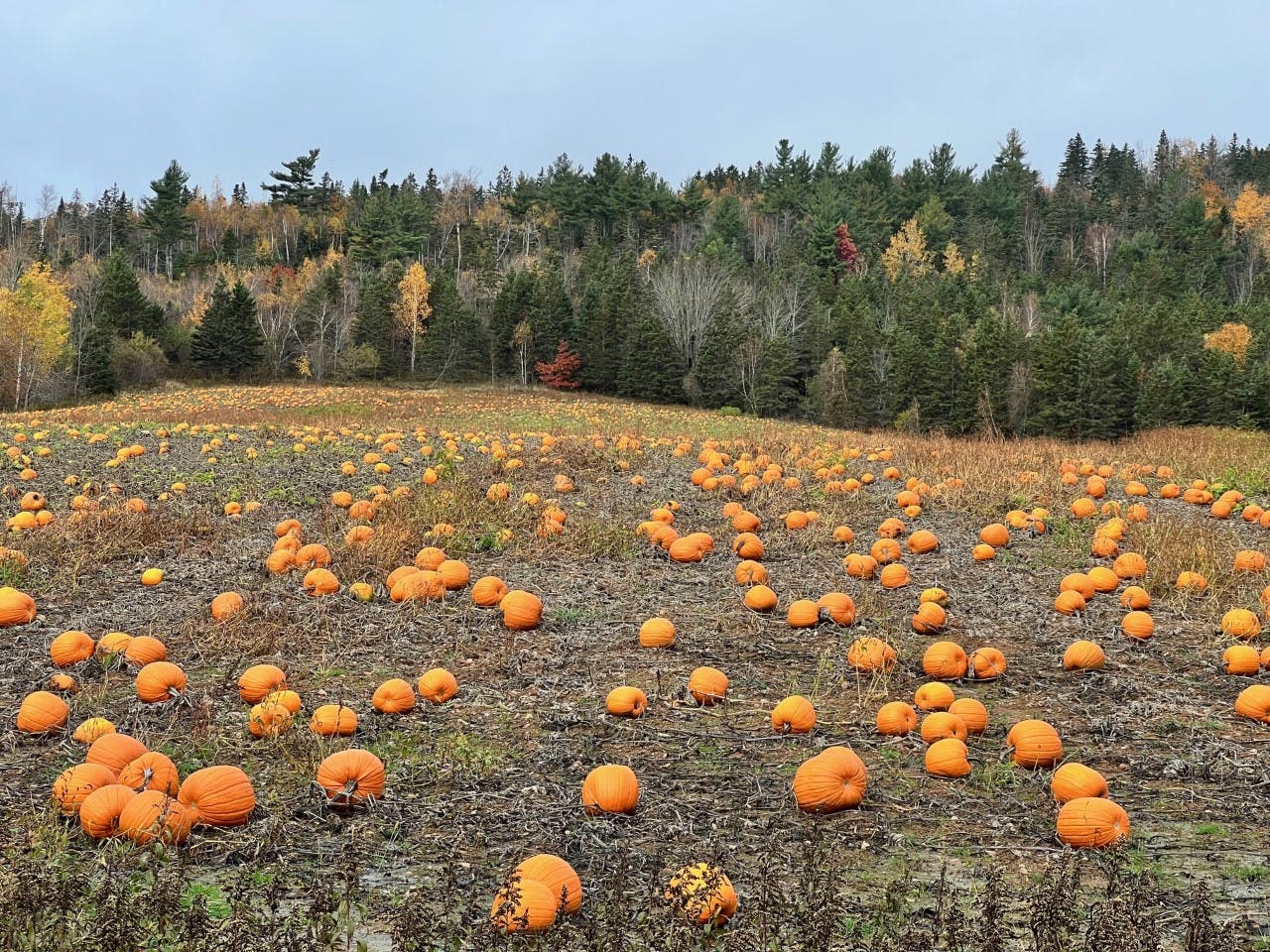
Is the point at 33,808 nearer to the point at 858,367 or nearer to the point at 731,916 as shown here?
the point at 731,916

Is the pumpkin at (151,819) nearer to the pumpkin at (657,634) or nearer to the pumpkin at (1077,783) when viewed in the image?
the pumpkin at (657,634)

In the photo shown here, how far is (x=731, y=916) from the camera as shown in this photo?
281cm

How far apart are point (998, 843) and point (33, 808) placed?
11.9ft

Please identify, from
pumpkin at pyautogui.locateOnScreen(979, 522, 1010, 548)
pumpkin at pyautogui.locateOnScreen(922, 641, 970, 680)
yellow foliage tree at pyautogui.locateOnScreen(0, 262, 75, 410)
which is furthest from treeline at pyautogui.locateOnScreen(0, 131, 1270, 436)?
pumpkin at pyautogui.locateOnScreen(922, 641, 970, 680)

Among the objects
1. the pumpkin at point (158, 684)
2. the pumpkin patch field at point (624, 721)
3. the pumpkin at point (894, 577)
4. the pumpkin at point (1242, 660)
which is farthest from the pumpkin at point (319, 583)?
the pumpkin at point (1242, 660)

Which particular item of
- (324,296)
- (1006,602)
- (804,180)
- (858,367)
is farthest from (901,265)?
(1006,602)

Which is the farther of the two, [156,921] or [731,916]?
[731,916]

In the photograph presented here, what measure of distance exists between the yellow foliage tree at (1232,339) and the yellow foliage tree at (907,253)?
2474 cm

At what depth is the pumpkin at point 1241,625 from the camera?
18.8ft

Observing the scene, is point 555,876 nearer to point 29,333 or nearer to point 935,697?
point 935,697

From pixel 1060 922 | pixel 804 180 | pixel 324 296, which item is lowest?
pixel 1060 922

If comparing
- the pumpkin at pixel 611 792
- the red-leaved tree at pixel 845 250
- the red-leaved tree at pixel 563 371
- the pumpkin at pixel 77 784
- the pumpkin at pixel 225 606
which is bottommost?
the pumpkin at pixel 611 792

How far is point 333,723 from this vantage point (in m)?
4.25

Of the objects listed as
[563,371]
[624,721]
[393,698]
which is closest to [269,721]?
[393,698]
